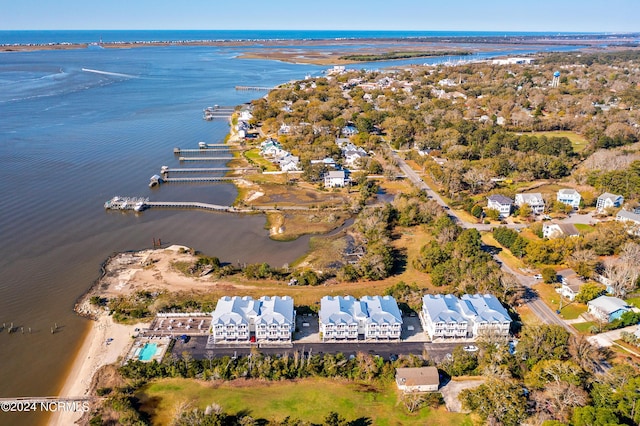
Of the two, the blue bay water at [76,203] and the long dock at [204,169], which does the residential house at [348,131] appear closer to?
the blue bay water at [76,203]

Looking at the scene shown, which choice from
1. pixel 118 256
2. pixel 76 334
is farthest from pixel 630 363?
pixel 118 256

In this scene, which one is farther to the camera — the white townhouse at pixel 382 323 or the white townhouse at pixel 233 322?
the white townhouse at pixel 382 323

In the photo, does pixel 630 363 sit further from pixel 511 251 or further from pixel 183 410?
pixel 183 410

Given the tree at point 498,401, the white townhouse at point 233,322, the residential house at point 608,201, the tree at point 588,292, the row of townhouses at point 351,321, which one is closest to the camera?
the tree at point 498,401

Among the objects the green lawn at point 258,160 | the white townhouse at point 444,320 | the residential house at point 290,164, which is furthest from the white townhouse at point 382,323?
the green lawn at point 258,160

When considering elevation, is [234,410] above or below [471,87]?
below

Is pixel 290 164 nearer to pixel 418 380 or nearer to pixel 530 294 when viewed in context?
pixel 530 294

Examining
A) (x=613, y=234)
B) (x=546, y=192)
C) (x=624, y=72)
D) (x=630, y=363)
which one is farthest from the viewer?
(x=624, y=72)
